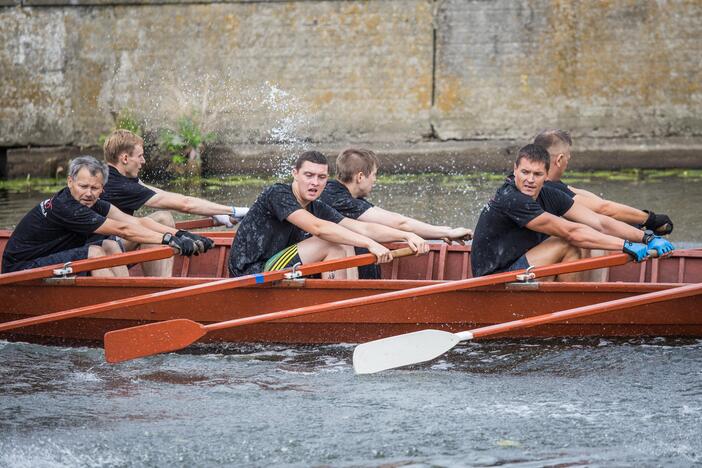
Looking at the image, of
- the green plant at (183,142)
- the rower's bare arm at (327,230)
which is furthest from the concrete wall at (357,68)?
the rower's bare arm at (327,230)

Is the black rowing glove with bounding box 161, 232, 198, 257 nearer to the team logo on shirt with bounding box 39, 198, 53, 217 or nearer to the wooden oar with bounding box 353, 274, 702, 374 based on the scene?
the team logo on shirt with bounding box 39, 198, 53, 217

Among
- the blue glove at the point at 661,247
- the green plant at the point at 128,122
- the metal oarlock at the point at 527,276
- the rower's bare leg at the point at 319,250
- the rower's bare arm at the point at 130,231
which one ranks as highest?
the green plant at the point at 128,122

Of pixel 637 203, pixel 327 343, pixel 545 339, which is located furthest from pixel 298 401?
pixel 637 203

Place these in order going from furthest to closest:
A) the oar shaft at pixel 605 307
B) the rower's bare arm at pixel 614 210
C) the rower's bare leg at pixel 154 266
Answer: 1. the rower's bare leg at pixel 154 266
2. the rower's bare arm at pixel 614 210
3. the oar shaft at pixel 605 307

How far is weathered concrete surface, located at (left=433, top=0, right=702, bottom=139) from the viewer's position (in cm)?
1420

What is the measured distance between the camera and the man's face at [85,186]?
7.60 meters

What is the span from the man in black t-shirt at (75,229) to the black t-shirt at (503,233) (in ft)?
6.49

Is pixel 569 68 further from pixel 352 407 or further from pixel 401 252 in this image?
pixel 352 407

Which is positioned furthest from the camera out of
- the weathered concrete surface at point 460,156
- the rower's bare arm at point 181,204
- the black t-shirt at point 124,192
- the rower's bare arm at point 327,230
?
the weathered concrete surface at point 460,156

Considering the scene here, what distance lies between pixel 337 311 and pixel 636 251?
2.01 meters

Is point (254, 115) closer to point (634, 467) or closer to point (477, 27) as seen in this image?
point (477, 27)

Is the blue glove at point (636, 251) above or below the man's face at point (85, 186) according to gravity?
below

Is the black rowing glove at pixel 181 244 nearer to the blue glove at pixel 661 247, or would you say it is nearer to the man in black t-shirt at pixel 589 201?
the man in black t-shirt at pixel 589 201

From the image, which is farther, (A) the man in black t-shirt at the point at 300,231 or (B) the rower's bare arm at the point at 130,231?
(B) the rower's bare arm at the point at 130,231
